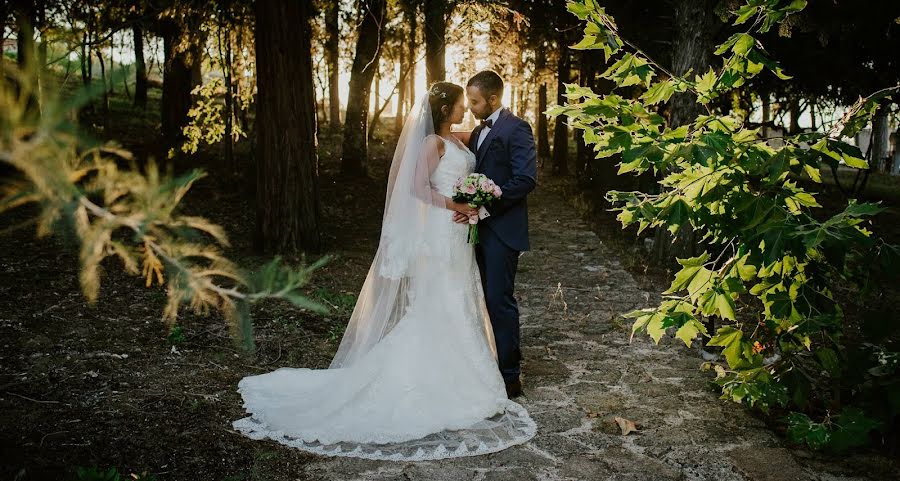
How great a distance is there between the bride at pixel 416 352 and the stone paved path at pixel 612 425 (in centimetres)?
28

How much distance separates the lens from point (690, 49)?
32.0 ft

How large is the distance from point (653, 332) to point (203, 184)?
12.6 metres

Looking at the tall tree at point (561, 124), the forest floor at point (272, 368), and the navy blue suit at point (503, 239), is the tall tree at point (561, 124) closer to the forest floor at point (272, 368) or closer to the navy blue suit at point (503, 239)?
the forest floor at point (272, 368)

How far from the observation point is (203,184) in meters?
15.0

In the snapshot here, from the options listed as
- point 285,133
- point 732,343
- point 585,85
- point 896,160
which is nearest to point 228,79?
point 285,133

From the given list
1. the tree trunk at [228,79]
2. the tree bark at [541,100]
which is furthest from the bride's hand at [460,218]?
the tree bark at [541,100]

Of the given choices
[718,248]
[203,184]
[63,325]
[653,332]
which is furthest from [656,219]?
[203,184]

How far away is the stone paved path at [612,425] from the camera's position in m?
4.28

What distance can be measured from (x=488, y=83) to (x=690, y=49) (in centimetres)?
545

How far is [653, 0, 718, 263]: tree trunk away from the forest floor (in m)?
2.36

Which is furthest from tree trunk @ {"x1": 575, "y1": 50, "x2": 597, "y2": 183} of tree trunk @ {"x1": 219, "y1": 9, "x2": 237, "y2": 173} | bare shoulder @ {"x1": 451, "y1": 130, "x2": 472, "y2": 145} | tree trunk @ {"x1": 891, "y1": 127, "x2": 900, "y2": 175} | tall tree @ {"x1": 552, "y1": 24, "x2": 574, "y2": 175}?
tree trunk @ {"x1": 891, "y1": 127, "x2": 900, "y2": 175}

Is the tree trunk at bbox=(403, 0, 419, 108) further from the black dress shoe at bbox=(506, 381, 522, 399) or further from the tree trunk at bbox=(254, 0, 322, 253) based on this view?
the black dress shoe at bbox=(506, 381, 522, 399)

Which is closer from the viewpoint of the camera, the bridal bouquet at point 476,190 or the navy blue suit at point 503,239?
the bridal bouquet at point 476,190

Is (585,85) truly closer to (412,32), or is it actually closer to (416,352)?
(412,32)
